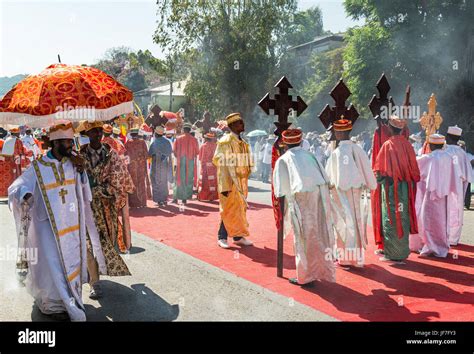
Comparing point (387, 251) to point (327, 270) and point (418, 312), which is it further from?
→ point (418, 312)

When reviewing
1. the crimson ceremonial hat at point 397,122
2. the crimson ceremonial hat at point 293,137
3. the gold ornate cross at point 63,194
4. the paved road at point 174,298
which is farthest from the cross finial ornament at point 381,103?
the gold ornate cross at point 63,194

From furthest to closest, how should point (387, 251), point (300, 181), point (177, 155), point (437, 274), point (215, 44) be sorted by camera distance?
point (215, 44) < point (177, 155) < point (387, 251) < point (437, 274) < point (300, 181)

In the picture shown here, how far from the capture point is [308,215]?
6781 millimetres

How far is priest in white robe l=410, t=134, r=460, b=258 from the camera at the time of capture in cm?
859

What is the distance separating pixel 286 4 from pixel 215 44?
211 inches

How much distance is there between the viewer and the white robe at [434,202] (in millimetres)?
8594

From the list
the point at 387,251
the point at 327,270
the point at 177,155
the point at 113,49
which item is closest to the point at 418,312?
the point at 327,270

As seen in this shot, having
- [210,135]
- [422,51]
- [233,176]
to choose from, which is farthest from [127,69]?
[233,176]

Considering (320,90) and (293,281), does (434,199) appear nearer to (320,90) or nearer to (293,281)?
(293,281)

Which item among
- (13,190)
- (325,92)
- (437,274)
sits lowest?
(437,274)

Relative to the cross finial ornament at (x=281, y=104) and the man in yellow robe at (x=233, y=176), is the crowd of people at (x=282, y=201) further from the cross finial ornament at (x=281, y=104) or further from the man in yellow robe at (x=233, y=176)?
the cross finial ornament at (x=281, y=104)

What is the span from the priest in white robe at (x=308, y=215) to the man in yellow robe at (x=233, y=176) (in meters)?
2.25

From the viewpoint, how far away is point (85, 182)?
607 cm

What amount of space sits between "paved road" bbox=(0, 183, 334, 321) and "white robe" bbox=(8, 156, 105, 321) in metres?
0.33
